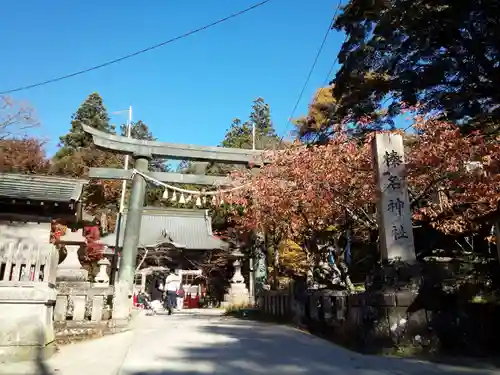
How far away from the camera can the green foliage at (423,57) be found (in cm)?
645

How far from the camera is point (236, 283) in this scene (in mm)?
25453

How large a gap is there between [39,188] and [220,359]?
4800mm

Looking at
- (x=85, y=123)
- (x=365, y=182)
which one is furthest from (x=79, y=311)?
(x=85, y=123)

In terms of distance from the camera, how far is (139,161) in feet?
51.6

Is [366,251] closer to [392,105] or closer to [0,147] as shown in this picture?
[392,105]

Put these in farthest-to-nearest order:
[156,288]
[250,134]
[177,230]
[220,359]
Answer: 1. [250,134]
2. [177,230]
3. [156,288]
4. [220,359]

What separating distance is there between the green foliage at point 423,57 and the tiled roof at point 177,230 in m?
20.9

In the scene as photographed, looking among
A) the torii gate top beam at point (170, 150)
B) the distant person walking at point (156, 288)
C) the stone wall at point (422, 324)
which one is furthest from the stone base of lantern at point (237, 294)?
the stone wall at point (422, 324)

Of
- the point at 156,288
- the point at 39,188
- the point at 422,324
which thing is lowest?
the point at 422,324

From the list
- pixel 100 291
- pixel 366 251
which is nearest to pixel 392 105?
pixel 100 291

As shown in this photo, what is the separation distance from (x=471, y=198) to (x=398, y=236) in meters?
4.76

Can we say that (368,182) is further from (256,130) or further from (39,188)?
(256,130)

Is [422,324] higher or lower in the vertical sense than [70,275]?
lower

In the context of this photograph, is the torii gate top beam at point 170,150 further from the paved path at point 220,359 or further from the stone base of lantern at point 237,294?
the stone base of lantern at point 237,294
